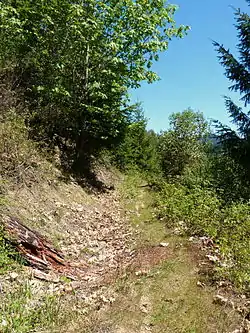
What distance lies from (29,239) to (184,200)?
474cm

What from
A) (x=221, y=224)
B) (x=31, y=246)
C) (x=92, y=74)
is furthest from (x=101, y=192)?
(x=31, y=246)

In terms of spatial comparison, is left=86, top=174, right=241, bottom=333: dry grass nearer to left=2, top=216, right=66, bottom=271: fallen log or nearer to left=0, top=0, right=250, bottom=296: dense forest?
left=2, top=216, right=66, bottom=271: fallen log

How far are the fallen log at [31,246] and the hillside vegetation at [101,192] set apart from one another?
11 centimetres

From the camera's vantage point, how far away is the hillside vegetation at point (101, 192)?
3740 mm

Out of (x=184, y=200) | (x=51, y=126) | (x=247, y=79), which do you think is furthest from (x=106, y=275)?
(x=247, y=79)

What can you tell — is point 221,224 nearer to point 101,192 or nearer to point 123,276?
point 123,276

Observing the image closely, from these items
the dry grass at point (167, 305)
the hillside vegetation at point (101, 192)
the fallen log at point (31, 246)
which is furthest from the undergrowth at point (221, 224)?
the fallen log at point (31, 246)

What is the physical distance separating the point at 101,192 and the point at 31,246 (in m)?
6.93

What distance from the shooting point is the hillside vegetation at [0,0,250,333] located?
374 centimetres

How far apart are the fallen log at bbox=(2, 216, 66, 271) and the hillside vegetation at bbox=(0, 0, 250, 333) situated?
11 centimetres

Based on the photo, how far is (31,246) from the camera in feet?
15.5

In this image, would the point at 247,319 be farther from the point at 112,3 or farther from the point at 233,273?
the point at 112,3

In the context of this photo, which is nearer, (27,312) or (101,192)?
(27,312)

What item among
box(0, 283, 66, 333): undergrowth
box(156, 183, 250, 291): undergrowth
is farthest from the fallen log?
box(156, 183, 250, 291): undergrowth
